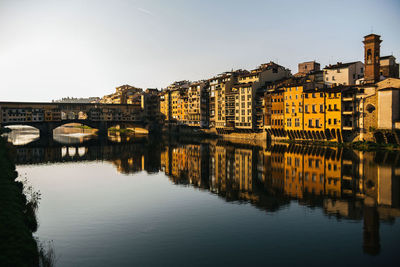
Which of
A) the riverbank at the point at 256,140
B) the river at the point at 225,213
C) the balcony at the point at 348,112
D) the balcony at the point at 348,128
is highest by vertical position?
the balcony at the point at 348,112

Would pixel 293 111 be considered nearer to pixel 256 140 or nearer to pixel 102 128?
pixel 256 140

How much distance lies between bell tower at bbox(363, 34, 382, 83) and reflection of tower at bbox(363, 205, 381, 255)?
5222 cm

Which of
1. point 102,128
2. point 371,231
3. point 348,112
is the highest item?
point 348,112

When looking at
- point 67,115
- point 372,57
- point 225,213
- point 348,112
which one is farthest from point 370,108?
point 67,115

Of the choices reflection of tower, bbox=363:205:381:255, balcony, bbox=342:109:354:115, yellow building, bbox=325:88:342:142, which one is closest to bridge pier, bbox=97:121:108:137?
yellow building, bbox=325:88:342:142

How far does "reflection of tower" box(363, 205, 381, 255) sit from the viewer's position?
1717 centimetres

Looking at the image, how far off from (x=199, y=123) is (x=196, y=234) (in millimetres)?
93738

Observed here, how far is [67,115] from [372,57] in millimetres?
115767

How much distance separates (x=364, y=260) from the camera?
51.5 feet

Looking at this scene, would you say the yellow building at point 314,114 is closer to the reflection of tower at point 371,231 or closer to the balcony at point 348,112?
the balcony at point 348,112

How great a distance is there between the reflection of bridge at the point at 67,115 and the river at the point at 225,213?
71202 millimetres

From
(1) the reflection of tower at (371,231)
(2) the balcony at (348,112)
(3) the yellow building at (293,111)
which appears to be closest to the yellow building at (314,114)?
(3) the yellow building at (293,111)

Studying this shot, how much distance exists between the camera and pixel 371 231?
19.7m

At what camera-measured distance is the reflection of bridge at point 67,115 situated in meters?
110
